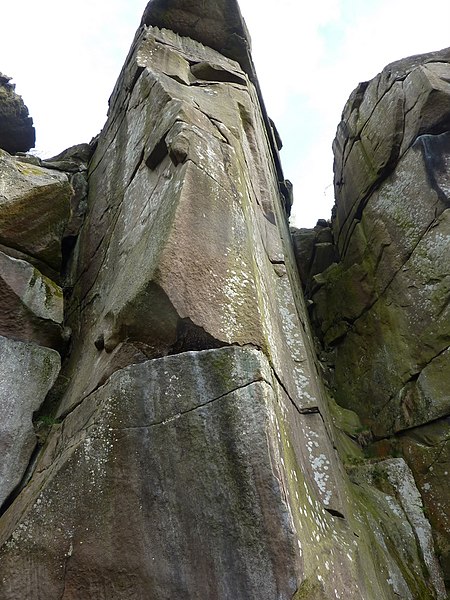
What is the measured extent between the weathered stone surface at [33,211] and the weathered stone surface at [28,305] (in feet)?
1.32

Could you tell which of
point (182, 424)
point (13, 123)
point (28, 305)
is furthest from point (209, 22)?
point (182, 424)

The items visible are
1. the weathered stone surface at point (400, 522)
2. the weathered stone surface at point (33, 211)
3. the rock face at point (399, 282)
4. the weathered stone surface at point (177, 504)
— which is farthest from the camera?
the rock face at point (399, 282)

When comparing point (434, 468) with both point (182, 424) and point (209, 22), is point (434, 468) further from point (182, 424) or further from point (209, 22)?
point (209, 22)

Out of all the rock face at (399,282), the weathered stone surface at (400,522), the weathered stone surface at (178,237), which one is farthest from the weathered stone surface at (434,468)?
the weathered stone surface at (178,237)

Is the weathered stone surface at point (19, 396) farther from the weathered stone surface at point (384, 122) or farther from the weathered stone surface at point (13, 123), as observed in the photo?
the weathered stone surface at point (384, 122)

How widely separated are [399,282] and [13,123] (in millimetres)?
9859

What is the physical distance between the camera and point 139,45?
916cm

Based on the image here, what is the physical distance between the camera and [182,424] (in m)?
3.66

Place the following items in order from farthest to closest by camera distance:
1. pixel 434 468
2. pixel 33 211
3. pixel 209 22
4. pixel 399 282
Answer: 1. pixel 209 22
2. pixel 399 282
3. pixel 434 468
4. pixel 33 211

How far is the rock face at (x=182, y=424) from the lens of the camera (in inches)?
131

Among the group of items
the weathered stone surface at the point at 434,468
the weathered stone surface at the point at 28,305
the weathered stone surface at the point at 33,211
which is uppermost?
the weathered stone surface at the point at 33,211

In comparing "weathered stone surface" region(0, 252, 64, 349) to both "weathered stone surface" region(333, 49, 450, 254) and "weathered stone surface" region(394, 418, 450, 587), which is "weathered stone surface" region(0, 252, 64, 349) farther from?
"weathered stone surface" region(333, 49, 450, 254)

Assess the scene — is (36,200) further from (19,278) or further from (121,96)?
(121,96)

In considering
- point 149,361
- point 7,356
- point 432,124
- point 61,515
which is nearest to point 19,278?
point 7,356
